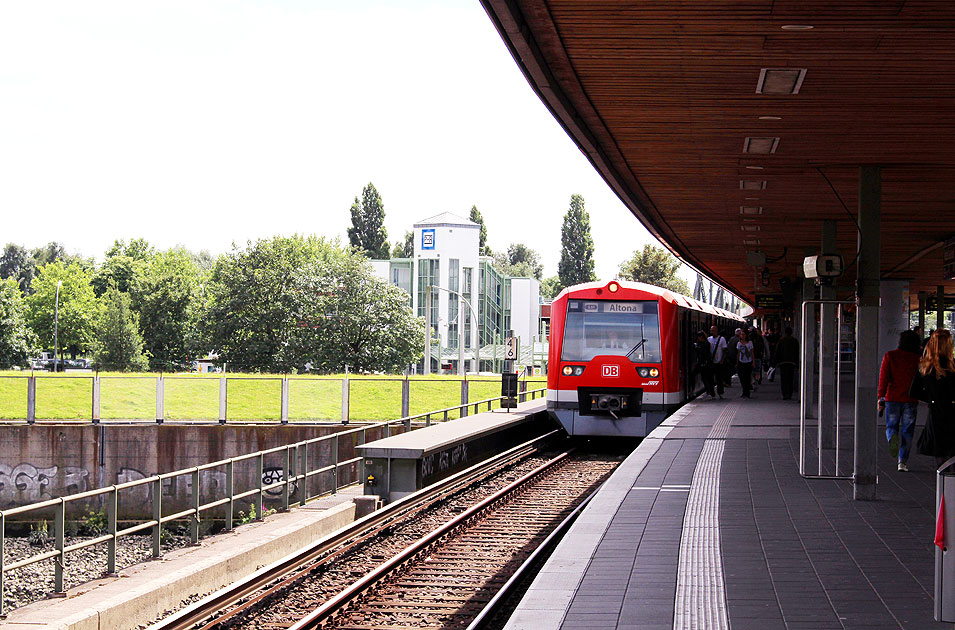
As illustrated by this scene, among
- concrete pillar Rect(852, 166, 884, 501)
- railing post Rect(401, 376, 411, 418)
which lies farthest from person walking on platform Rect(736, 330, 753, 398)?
concrete pillar Rect(852, 166, 884, 501)

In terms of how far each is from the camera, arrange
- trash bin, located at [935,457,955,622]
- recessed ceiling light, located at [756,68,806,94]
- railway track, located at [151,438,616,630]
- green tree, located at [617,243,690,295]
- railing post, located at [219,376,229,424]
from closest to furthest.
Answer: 1. trash bin, located at [935,457,955,622]
2. recessed ceiling light, located at [756,68,806,94]
3. railway track, located at [151,438,616,630]
4. railing post, located at [219,376,229,424]
5. green tree, located at [617,243,690,295]

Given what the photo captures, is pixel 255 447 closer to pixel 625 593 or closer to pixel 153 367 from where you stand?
pixel 625 593

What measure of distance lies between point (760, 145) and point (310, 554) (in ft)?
22.7

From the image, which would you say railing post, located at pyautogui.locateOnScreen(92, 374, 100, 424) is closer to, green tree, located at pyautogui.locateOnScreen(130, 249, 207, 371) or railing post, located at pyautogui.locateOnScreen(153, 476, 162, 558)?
railing post, located at pyautogui.locateOnScreen(153, 476, 162, 558)

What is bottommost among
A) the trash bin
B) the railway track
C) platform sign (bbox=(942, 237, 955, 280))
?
the railway track

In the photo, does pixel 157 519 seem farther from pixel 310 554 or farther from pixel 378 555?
pixel 378 555

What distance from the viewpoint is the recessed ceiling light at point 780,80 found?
28.2 feet

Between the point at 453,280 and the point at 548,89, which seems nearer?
the point at 548,89

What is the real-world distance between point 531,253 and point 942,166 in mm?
177172

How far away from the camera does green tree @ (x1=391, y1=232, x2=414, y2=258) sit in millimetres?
144875

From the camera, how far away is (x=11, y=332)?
74125 mm

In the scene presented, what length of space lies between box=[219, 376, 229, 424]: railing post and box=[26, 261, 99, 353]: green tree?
183ft

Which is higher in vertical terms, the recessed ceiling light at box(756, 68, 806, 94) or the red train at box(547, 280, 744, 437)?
the recessed ceiling light at box(756, 68, 806, 94)

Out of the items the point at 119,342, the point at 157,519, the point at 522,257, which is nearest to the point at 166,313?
the point at 119,342
